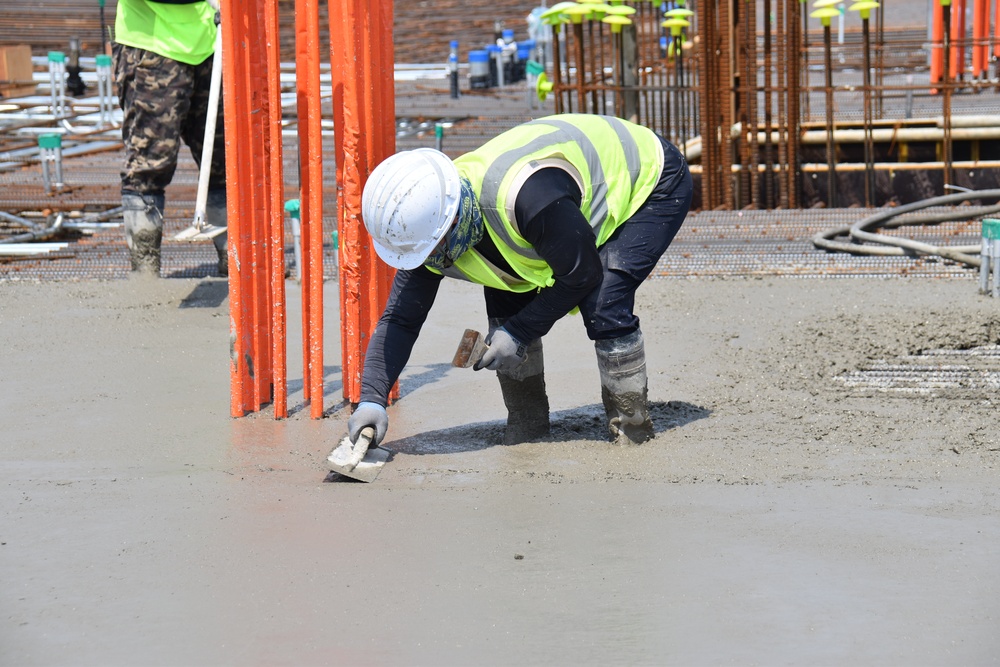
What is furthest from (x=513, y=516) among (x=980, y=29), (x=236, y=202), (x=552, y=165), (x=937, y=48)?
(x=980, y=29)

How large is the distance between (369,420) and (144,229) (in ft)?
10.3

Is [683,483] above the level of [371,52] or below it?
below

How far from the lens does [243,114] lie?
4.27 metres

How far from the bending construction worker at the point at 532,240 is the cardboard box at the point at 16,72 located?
516 inches

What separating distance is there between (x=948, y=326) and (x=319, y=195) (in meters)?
2.84

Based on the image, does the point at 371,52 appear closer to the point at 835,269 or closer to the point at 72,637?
the point at 72,637

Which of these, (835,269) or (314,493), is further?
(835,269)

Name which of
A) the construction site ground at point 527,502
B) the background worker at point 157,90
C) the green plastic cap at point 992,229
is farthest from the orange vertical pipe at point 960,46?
the background worker at point 157,90

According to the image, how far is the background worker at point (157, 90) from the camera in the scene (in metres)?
5.98

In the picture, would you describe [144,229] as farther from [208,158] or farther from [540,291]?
Result: [540,291]

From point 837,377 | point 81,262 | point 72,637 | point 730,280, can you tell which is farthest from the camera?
point 81,262

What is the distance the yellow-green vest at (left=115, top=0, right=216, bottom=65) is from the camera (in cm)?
597

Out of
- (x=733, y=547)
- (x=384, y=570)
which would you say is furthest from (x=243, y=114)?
(x=733, y=547)

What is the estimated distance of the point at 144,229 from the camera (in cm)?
634
